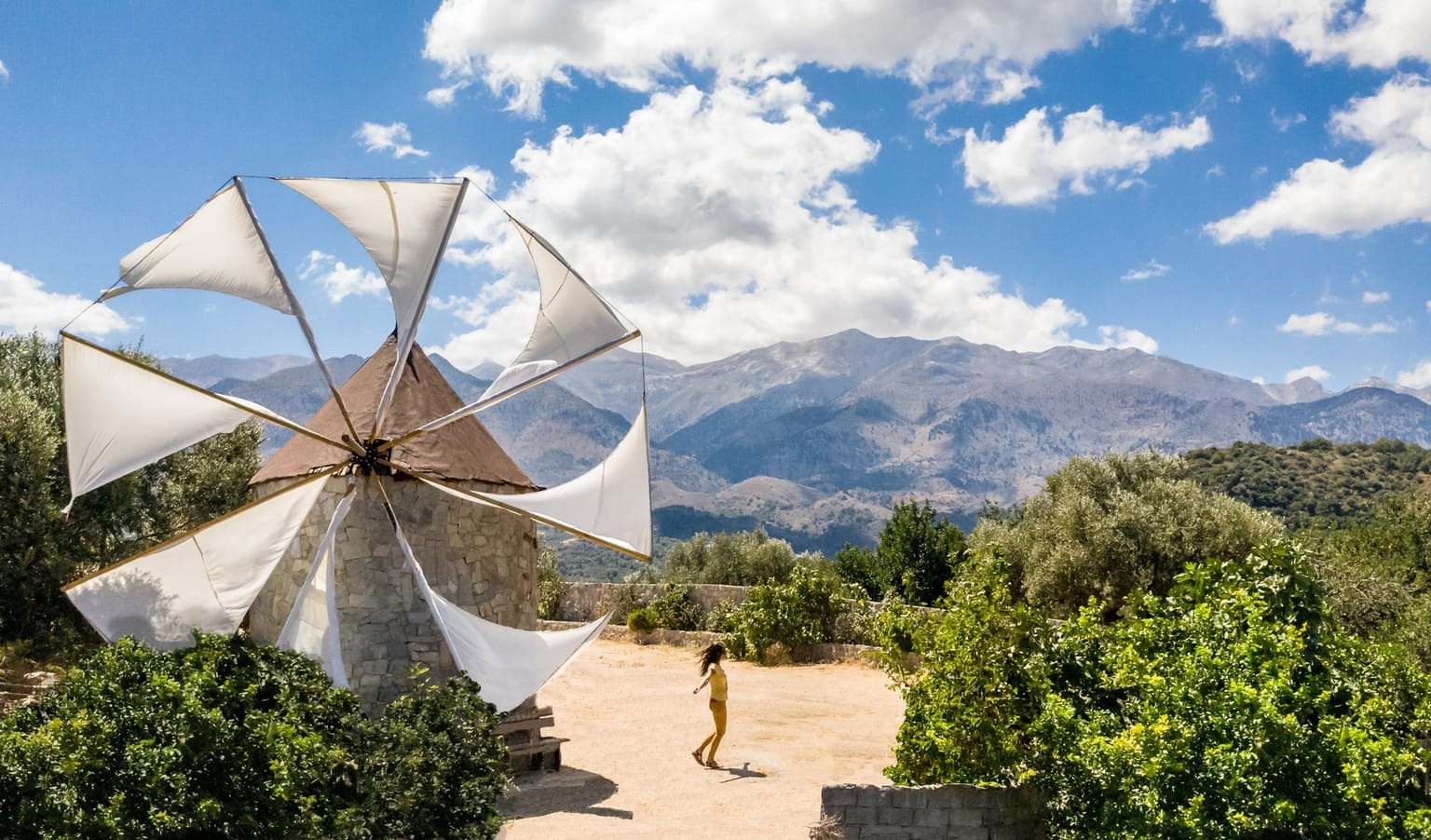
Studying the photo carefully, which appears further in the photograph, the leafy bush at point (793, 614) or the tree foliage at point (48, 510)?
the leafy bush at point (793, 614)

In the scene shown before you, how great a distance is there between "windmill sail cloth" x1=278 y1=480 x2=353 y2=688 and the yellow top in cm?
481

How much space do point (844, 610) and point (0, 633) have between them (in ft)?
54.0

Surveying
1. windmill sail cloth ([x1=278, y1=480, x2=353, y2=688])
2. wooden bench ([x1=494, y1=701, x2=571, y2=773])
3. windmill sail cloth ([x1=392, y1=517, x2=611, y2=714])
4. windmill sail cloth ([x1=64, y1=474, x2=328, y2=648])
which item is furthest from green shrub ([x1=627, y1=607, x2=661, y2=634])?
windmill sail cloth ([x1=64, y1=474, x2=328, y2=648])

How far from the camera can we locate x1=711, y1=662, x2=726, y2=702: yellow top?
531 inches

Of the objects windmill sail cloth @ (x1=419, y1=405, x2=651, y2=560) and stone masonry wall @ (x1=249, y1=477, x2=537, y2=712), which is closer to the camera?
windmill sail cloth @ (x1=419, y1=405, x2=651, y2=560)

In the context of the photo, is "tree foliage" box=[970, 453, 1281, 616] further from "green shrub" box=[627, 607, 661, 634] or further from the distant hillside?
the distant hillside

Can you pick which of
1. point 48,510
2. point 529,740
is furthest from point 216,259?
point 529,740

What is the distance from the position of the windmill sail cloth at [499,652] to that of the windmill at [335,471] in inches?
0.8

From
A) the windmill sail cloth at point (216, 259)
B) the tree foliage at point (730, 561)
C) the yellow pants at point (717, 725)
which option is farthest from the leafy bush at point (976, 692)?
the tree foliage at point (730, 561)

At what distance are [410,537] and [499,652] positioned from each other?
2436 mm

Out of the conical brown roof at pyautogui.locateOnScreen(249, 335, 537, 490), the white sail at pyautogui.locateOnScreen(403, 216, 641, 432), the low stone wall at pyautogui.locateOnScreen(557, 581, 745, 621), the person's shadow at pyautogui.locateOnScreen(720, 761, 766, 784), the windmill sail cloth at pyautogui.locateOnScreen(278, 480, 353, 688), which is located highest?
the white sail at pyautogui.locateOnScreen(403, 216, 641, 432)

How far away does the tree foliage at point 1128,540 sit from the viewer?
21062 mm

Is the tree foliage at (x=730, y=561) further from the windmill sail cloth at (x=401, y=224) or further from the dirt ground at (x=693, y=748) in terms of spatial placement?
the windmill sail cloth at (x=401, y=224)

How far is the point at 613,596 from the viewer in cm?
2911
